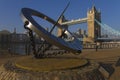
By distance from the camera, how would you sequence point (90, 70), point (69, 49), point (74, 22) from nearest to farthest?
point (90, 70) → point (69, 49) → point (74, 22)

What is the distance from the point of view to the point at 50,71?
5.88m

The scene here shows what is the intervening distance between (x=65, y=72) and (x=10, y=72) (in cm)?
153

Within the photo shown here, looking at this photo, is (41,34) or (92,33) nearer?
(41,34)

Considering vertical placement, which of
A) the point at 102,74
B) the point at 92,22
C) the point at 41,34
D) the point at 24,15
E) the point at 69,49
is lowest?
the point at 102,74

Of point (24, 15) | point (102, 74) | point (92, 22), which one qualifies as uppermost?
point (92, 22)

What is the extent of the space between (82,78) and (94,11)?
4872 cm

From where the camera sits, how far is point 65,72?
228 inches

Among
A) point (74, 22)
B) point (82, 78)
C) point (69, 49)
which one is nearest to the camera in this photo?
point (82, 78)

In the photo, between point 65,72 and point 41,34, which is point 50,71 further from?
point 41,34

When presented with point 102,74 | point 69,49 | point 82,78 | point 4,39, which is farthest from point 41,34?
point 4,39

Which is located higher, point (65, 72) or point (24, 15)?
point (24, 15)

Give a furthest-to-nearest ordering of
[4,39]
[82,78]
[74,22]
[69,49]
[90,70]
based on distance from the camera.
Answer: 1. [74,22]
2. [4,39]
3. [69,49]
4. [90,70]
5. [82,78]

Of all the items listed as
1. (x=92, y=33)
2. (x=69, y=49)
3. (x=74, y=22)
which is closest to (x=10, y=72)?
(x=69, y=49)

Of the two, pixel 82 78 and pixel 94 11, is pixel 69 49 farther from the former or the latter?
pixel 94 11
